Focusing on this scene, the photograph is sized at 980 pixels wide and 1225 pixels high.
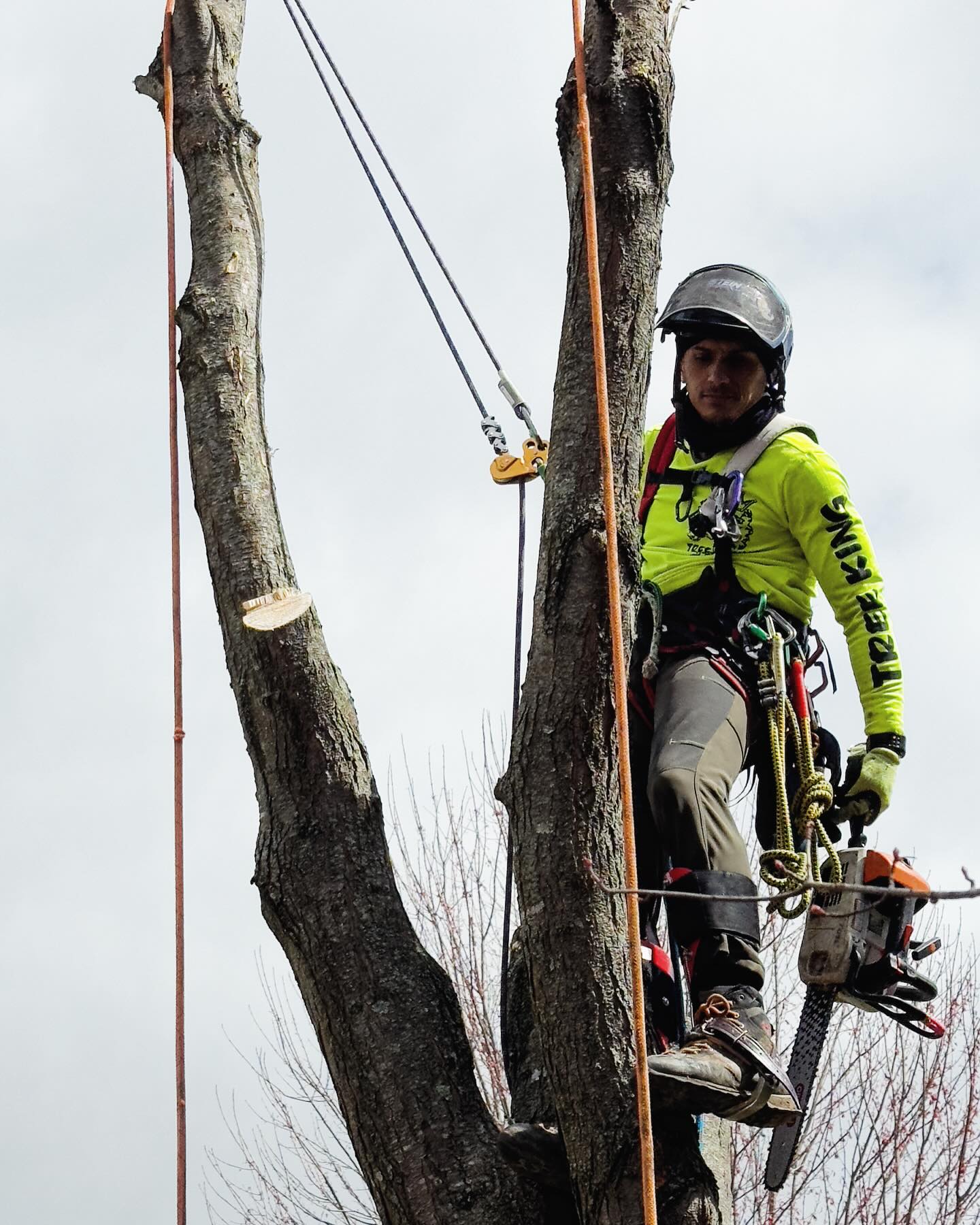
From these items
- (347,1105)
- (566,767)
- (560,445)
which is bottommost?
(347,1105)

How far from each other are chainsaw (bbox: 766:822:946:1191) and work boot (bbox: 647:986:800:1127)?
32cm

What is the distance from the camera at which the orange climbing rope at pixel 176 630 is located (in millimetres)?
3357

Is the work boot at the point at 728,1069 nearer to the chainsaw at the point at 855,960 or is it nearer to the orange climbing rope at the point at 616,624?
the orange climbing rope at the point at 616,624

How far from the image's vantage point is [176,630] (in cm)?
363

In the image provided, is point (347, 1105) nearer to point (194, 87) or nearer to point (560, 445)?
point (560, 445)

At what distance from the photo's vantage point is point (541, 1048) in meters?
2.89

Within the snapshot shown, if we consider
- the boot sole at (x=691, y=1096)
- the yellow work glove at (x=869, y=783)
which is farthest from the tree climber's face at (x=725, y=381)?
the boot sole at (x=691, y=1096)

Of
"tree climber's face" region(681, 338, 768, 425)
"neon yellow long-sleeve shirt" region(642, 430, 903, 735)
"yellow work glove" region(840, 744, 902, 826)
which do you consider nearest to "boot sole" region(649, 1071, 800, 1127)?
"yellow work glove" region(840, 744, 902, 826)

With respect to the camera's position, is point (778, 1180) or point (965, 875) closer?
point (965, 875)

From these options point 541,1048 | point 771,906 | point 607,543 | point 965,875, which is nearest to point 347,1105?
point 541,1048

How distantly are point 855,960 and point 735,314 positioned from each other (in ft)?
4.70

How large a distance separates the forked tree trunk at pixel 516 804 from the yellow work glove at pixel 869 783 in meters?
0.80

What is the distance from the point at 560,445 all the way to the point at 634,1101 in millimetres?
1177

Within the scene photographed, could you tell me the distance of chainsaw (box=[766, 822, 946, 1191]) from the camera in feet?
11.1
